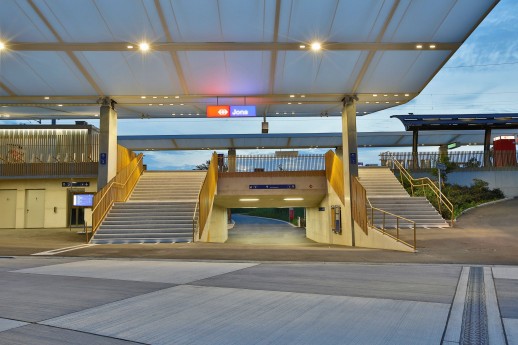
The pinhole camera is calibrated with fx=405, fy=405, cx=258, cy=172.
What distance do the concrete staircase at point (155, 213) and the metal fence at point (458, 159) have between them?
1339 cm

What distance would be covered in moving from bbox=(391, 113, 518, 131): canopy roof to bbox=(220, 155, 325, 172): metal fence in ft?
20.9

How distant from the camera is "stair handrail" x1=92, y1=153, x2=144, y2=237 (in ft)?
53.0

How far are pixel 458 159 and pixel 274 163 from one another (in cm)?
1214

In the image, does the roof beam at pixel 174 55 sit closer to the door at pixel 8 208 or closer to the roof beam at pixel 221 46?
the roof beam at pixel 221 46

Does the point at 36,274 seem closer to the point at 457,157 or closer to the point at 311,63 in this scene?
the point at 311,63

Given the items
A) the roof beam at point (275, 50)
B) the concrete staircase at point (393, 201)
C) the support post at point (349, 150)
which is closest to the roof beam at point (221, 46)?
the roof beam at point (275, 50)

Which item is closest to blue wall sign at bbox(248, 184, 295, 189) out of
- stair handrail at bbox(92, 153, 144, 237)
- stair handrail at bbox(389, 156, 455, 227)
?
stair handrail at bbox(389, 156, 455, 227)

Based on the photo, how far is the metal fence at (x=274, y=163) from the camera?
27812 millimetres

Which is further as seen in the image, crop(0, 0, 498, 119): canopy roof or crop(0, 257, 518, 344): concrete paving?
crop(0, 0, 498, 119): canopy roof

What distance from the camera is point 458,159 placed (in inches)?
1040

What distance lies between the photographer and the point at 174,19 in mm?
13055

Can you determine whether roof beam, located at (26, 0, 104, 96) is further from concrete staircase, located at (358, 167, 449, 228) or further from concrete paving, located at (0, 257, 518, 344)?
concrete staircase, located at (358, 167, 449, 228)

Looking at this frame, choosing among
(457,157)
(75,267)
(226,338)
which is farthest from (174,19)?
(457,157)

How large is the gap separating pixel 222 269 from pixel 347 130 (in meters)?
12.3
